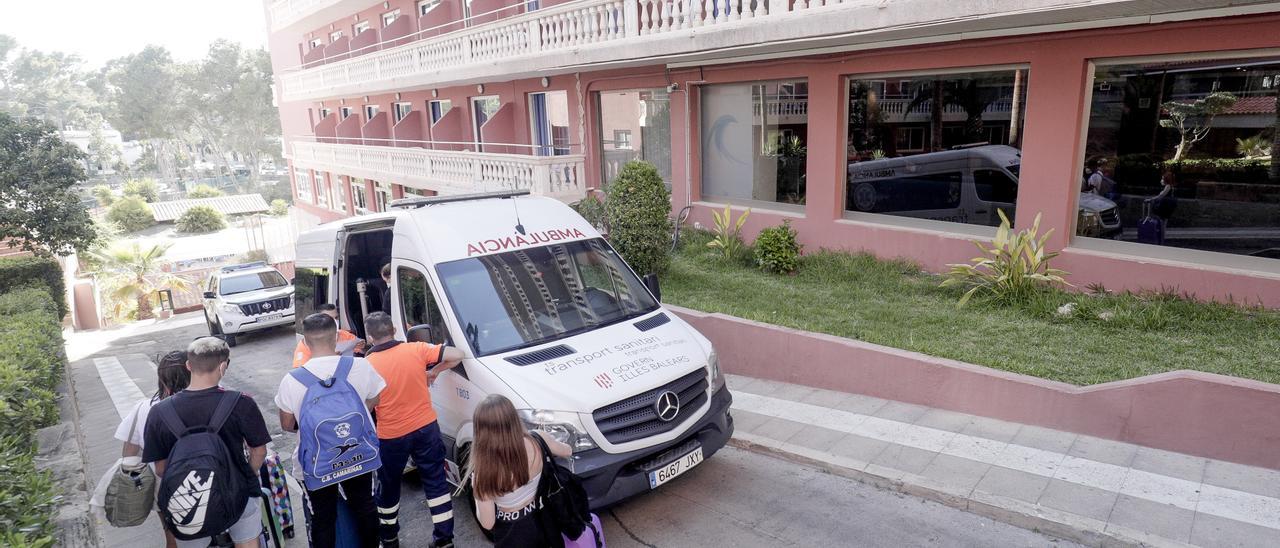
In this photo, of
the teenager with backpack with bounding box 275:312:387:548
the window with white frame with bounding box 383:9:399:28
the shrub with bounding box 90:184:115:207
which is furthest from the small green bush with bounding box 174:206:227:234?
the teenager with backpack with bounding box 275:312:387:548

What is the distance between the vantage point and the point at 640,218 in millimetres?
10094

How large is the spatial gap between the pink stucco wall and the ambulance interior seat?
13.2 feet

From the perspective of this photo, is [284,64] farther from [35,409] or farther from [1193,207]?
[1193,207]

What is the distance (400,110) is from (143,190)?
4346 centimetres

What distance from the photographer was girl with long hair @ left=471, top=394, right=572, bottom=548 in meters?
3.48

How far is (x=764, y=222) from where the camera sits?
12.4 metres

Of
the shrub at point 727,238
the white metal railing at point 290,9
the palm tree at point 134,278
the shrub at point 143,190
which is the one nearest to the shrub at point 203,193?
the shrub at point 143,190

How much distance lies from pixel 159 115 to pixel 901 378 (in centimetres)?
7390

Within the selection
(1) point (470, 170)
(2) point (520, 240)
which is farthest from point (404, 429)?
(1) point (470, 170)

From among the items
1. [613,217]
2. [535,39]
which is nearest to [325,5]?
[535,39]

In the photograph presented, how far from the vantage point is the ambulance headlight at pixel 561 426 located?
15.4ft

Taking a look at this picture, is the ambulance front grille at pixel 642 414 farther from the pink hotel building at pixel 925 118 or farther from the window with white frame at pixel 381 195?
the window with white frame at pixel 381 195

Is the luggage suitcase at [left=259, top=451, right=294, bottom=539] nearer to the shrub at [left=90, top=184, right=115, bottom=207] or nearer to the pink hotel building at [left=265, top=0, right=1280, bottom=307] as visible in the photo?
the pink hotel building at [left=265, top=0, right=1280, bottom=307]

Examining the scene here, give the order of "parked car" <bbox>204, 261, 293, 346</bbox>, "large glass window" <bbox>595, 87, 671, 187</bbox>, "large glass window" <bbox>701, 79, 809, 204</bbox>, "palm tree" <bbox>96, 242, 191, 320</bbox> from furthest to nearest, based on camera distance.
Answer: "palm tree" <bbox>96, 242, 191, 320</bbox>, "large glass window" <bbox>595, 87, 671, 187</bbox>, "parked car" <bbox>204, 261, 293, 346</bbox>, "large glass window" <bbox>701, 79, 809, 204</bbox>
